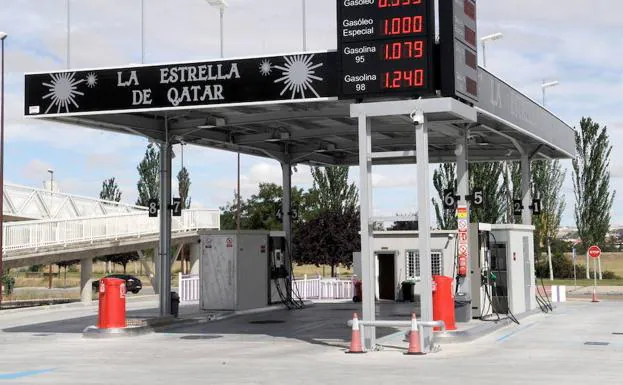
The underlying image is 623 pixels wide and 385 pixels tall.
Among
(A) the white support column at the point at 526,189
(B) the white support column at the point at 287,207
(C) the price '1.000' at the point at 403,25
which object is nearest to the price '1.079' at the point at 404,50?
(C) the price '1.000' at the point at 403,25

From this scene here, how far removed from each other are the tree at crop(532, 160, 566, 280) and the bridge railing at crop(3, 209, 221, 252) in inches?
1205

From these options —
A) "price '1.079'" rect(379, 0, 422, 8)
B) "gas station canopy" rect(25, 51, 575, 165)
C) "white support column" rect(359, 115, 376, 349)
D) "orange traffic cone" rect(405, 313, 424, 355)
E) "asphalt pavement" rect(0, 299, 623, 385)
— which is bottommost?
"asphalt pavement" rect(0, 299, 623, 385)

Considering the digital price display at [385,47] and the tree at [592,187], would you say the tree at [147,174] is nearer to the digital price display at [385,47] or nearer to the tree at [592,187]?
the tree at [592,187]

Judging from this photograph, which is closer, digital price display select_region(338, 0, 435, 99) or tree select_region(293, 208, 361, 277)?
digital price display select_region(338, 0, 435, 99)

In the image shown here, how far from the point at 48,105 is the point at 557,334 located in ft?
42.0

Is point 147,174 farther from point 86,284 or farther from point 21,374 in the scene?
point 21,374

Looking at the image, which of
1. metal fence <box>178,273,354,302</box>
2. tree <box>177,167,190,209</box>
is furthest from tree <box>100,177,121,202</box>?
metal fence <box>178,273,354,302</box>

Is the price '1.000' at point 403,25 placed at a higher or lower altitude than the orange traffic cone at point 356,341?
higher

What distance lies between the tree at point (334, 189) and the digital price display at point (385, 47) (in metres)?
47.2

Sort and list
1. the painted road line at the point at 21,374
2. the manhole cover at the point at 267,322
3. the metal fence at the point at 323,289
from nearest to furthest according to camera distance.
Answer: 1. the painted road line at the point at 21,374
2. the manhole cover at the point at 267,322
3. the metal fence at the point at 323,289

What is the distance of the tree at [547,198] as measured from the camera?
2625 inches

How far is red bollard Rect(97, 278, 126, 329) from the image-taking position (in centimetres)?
2061

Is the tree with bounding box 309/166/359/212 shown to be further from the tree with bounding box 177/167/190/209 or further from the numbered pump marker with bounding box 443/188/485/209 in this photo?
the numbered pump marker with bounding box 443/188/485/209

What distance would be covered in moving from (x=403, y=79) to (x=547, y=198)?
54298 millimetres
